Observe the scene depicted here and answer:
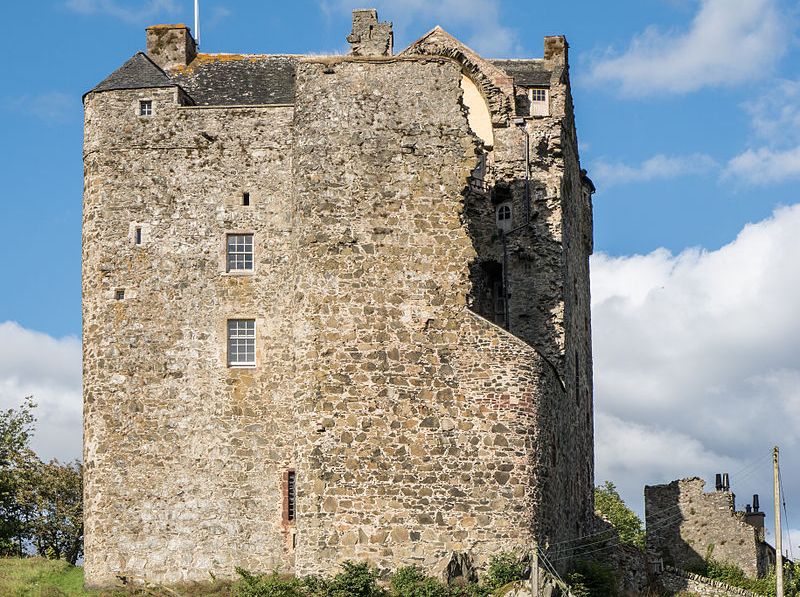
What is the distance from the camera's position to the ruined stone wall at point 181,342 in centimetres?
4259

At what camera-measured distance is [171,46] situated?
5012cm

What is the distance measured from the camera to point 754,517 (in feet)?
208

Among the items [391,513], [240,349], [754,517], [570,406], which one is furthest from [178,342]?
[754,517]

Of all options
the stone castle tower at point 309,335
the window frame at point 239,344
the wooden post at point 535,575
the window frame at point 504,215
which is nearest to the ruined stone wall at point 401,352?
the stone castle tower at point 309,335

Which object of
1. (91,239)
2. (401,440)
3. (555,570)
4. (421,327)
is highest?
(91,239)

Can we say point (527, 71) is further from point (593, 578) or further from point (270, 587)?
point (270, 587)

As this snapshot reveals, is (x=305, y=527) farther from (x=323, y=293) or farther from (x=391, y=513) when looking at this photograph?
(x=323, y=293)

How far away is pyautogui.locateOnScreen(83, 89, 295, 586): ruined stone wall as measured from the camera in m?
42.6

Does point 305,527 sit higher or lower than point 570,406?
lower

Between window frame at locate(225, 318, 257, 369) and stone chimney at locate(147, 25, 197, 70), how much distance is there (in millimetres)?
9866

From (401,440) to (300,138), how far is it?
8.11 m

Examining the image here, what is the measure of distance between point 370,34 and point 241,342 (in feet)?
39.2

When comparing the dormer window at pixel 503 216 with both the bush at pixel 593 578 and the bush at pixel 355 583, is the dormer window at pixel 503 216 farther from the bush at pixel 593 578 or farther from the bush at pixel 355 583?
the bush at pixel 355 583

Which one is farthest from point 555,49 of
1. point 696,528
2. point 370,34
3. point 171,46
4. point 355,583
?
point 355,583
